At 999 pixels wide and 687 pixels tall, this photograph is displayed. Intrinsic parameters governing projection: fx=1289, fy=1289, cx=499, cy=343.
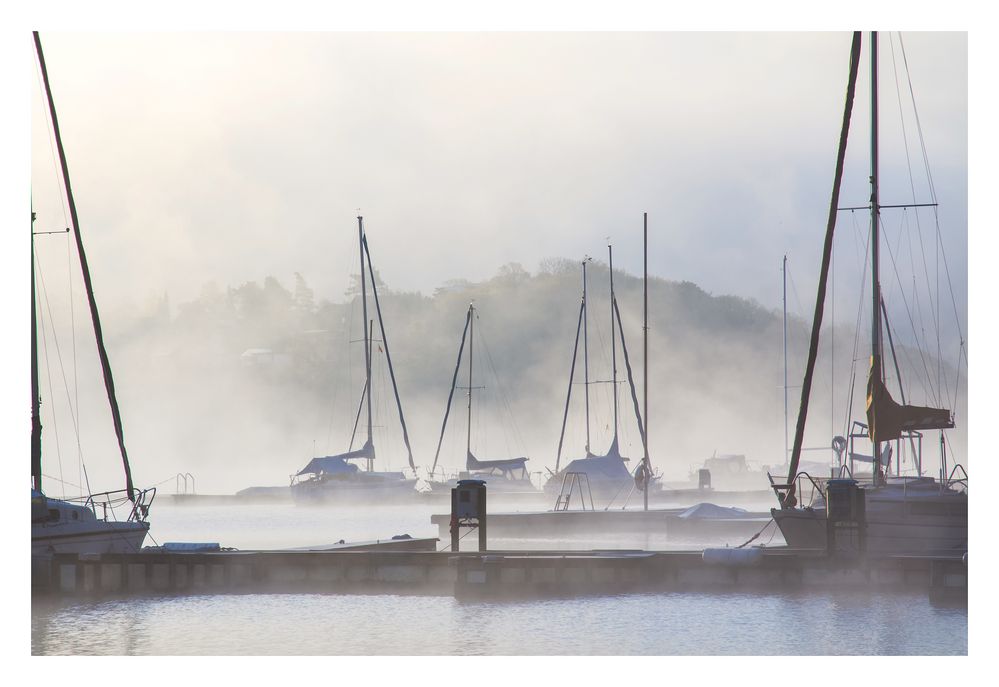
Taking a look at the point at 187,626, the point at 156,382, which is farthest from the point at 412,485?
the point at 156,382

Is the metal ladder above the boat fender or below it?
below

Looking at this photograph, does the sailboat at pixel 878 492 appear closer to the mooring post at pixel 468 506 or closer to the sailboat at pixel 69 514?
the mooring post at pixel 468 506

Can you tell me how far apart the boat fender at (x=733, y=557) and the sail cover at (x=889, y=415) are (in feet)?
11.2

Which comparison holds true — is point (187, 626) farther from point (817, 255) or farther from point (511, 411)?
point (511, 411)

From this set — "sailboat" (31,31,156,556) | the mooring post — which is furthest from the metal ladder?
"sailboat" (31,31,156,556)

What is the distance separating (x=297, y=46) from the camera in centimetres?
2402

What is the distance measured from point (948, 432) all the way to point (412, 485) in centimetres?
3396

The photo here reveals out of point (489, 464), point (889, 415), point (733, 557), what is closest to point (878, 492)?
point (889, 415)

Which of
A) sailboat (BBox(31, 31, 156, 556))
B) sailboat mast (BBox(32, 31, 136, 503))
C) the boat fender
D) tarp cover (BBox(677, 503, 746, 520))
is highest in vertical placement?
sailboat mast (BBox(32, 31, 136, 503))

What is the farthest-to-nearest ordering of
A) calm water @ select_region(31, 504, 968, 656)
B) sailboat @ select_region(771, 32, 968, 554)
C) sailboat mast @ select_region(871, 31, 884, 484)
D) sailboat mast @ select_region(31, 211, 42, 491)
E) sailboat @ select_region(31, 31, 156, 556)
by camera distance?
1. sailboat mast @ select_region(871, 31, 884, 484)
2. sailboat @ select_region(771, 32, 968, 554)
3. sailboat @ select_region(31, 31, 156, 556)
4. sailboat mast @ select_region(31, 211, 42, 491)
5. calm water @ select_region(31, 504, 968, 656)

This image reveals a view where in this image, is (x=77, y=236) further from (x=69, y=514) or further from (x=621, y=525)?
(x=621, y=525)

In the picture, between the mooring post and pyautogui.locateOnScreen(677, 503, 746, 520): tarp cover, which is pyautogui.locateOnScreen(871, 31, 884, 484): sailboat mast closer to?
the mooring post

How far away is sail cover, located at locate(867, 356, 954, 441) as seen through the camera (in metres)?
25.6

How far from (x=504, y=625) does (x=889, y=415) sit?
9032mm
